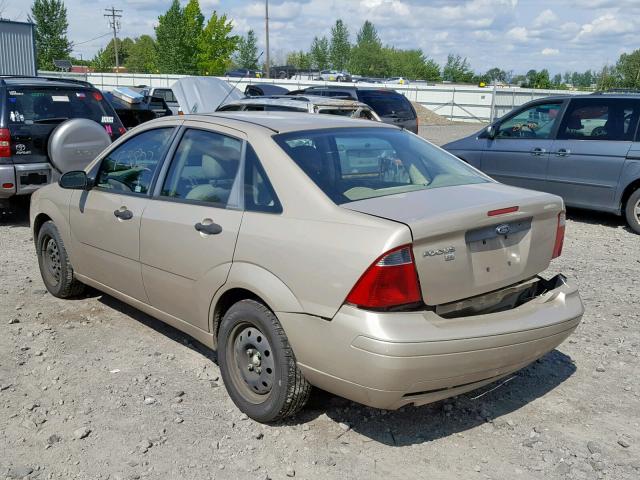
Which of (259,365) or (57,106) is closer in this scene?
(259,365)

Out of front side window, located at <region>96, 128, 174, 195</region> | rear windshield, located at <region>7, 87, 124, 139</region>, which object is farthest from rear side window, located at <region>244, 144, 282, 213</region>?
rear windshield, located at <region>7, 87, 124, 139</region>

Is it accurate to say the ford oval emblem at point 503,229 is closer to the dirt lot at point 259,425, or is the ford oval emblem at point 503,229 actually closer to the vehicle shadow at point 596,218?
the dirt lot at point 259,425

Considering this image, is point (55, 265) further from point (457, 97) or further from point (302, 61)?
point (302, 61)

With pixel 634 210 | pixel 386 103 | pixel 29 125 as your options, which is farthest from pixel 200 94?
pixel 634 210

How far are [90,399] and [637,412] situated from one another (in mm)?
3256

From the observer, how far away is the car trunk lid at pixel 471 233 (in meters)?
3.10

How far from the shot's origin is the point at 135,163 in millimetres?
4711

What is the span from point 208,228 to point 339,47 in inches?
3546

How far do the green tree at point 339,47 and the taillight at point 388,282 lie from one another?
Result: 89573mm

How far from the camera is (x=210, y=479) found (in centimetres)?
314

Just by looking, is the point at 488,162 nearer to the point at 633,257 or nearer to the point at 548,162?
the point at 548,162

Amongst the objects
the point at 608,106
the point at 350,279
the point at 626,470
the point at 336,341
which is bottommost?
the point at 626,470

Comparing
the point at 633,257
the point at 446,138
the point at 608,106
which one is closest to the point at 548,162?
the point at 608,106

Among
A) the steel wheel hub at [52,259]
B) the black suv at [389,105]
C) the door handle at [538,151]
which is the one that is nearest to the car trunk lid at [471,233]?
the steel wheel hub at [52,259]
